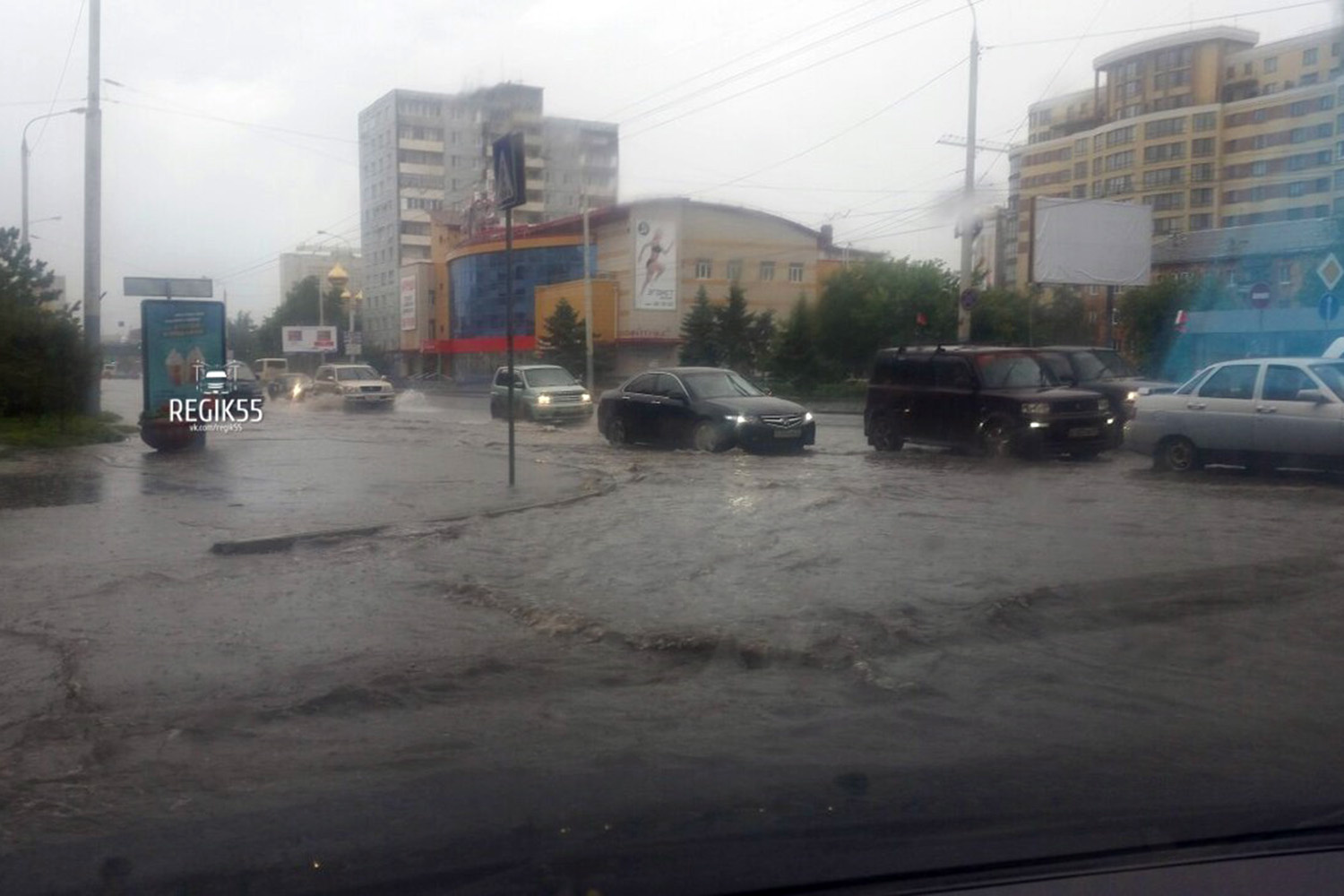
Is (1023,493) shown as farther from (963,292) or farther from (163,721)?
(963,292)

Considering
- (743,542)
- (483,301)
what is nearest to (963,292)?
(743,542)

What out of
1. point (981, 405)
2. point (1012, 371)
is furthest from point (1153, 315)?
point (981, 405)

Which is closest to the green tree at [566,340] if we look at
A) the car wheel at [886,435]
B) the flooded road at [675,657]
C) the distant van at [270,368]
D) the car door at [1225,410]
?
the distant van at [270,368]

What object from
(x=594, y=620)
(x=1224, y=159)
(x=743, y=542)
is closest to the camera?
(x=594, y=620)

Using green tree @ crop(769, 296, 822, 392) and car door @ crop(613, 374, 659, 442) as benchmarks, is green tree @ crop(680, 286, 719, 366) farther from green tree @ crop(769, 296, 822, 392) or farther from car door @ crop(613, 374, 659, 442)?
car door @ crop(613, 374, 659, 442)

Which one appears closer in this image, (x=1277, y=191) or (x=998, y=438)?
(x=998, y=438)

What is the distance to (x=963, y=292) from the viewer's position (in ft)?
107

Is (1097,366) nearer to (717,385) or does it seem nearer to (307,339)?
(717,385)

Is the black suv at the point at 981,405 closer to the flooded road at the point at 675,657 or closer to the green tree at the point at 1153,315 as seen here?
the flooded road at the point at 675,657

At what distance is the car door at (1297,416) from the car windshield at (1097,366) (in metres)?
6.02

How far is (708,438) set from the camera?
20156mm

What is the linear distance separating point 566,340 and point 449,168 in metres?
9.67

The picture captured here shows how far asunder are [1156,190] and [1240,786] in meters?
53.8

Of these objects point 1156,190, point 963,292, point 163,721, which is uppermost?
point 1156,190
